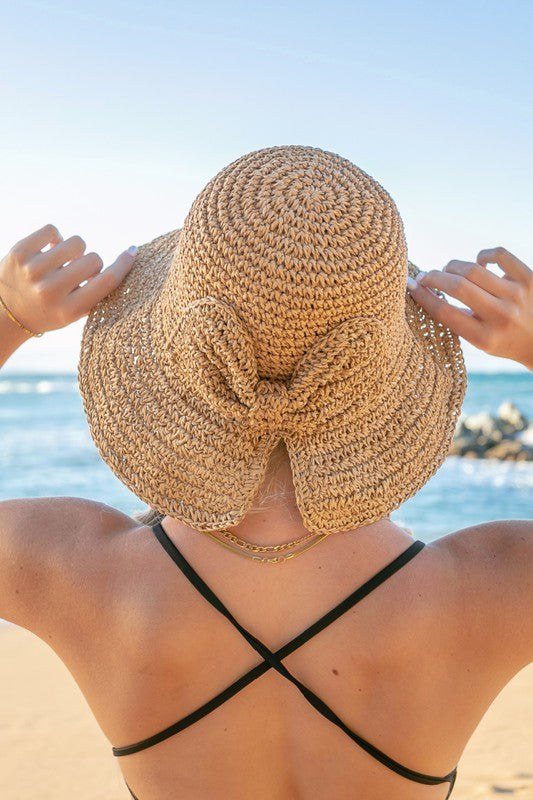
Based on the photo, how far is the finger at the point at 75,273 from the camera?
139 cm

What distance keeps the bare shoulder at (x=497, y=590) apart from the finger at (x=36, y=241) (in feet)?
2.98

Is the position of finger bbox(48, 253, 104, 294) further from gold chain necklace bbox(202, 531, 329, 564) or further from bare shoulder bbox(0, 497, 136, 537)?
gold chain necklace bbox(202, 531, 329, 564)

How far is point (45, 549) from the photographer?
3.92 feet

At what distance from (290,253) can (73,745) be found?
337cm

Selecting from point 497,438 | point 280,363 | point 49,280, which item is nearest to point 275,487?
point 280,363

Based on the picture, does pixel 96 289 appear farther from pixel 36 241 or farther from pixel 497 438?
pixel 497 438

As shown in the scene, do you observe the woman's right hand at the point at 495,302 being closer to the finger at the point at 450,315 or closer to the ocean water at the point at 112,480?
the finger at the point at 450,315

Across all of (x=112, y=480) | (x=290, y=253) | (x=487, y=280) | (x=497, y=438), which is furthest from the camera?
(x=497, y=438)

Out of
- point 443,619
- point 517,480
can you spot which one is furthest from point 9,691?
point 517,480

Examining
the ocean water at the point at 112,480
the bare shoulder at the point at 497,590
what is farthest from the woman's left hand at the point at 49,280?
the ocean water at the point at 112,480

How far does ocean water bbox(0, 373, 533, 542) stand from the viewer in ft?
29.7

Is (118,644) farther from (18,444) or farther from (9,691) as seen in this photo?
(18,444)

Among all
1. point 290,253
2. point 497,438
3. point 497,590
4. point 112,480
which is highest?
point 290,253

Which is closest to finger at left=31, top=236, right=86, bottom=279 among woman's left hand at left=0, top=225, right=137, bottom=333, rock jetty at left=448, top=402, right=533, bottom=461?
woman's left hand at left=0, top=225, right=137, bottom=333
